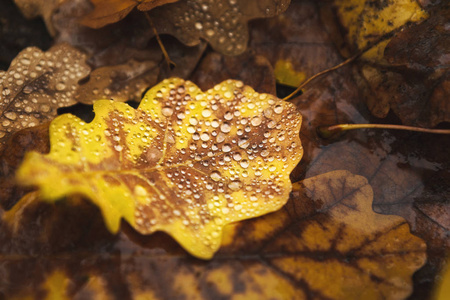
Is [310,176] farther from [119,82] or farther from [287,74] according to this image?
[119,82]

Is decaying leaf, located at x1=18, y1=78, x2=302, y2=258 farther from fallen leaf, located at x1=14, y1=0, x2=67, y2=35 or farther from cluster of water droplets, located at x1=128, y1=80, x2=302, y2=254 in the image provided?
fallen leaf, located at x1=14, y1=0, x2=67, y2=35

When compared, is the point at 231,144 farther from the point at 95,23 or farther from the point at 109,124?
the point at 95,23

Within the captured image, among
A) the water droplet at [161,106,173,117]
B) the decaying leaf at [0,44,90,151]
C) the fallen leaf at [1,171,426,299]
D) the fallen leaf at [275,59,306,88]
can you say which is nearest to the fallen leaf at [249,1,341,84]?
the fallen leaf at [275,59,306,88]

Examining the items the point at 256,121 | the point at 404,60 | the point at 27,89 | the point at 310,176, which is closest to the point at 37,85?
the point at 27,89

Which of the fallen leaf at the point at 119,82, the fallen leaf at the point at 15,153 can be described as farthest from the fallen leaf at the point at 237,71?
the fallen leaf at the point at 15,153

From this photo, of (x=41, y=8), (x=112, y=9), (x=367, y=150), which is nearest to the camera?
(x=367, y=150)
